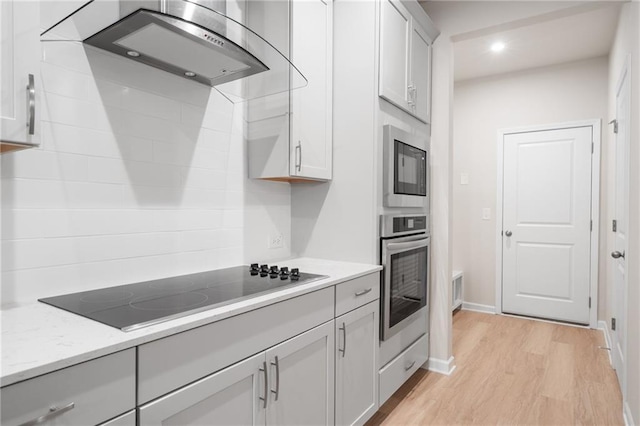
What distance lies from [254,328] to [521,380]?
7.56 feet

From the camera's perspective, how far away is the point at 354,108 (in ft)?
7.25

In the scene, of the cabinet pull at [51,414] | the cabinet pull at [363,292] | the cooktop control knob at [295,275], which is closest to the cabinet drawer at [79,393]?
the cabinet pull at [51,414]

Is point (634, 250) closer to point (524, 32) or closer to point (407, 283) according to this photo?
point (407, 283)

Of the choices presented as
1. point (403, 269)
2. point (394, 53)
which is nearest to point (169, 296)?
point (403, 269)

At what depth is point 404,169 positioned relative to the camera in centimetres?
236

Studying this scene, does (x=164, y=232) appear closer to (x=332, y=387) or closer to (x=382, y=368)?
(x=332, y=387)

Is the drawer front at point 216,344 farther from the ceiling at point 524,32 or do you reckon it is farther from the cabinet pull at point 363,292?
the ceiling at point 524,32

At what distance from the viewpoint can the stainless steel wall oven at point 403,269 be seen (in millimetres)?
2135

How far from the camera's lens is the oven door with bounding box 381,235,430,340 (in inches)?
84.0

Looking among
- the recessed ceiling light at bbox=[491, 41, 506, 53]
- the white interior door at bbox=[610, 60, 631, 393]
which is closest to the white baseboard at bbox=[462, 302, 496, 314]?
the white interior door at bbox=[610, 60, 631, 393]

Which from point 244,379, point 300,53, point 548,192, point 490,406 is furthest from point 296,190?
point 548,192

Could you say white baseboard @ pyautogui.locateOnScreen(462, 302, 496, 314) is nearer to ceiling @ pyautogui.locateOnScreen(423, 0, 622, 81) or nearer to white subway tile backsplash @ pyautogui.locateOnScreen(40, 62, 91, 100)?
ceiling @ pyautogui.locateOnScreen(423, 0, 622, 81)

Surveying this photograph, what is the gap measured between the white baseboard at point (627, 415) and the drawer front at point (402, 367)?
1146 millimetres

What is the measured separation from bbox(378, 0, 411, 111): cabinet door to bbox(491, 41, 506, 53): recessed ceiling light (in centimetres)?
149
